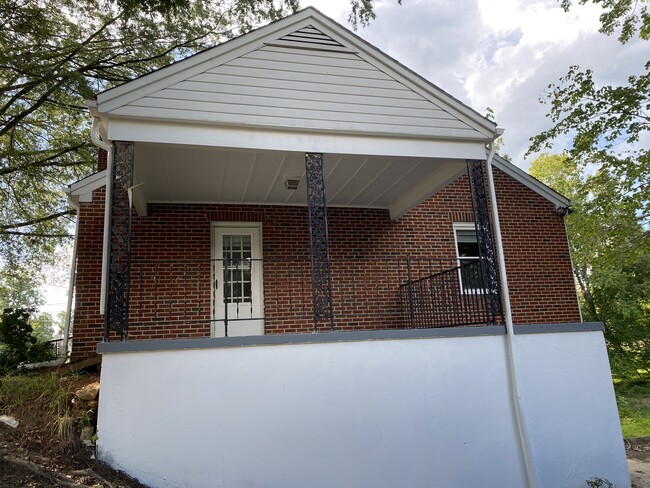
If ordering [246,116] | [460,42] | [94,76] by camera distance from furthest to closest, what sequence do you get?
[460,42]
[94,76]
[246,116]

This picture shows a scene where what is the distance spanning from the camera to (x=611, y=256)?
12609mm

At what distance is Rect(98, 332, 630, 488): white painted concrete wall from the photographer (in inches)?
181

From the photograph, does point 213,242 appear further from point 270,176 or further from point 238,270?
point 270,176

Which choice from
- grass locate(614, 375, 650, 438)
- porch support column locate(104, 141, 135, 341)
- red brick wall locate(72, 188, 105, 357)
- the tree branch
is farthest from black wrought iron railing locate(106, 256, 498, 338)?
the tree branch

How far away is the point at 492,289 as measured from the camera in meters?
6.04

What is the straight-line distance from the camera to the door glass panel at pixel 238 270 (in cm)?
815

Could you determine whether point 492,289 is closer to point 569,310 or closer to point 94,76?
point 569,310

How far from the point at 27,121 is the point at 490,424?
43.7 feet

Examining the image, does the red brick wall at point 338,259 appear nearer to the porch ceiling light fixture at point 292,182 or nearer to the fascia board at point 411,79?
the porch ceiling light fixture at point 292,182

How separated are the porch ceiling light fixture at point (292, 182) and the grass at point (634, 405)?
8.71 metres

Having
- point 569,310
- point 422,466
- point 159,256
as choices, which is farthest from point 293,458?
point 569,310

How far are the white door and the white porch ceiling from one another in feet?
2.03

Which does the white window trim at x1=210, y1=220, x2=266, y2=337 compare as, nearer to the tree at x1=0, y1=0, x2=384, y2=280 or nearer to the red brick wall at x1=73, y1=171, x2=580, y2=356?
the red brick wall at x1=73, y1=171, x2=580, y2=356

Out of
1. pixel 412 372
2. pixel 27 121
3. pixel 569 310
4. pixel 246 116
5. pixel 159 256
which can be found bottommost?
pixel 412 372
